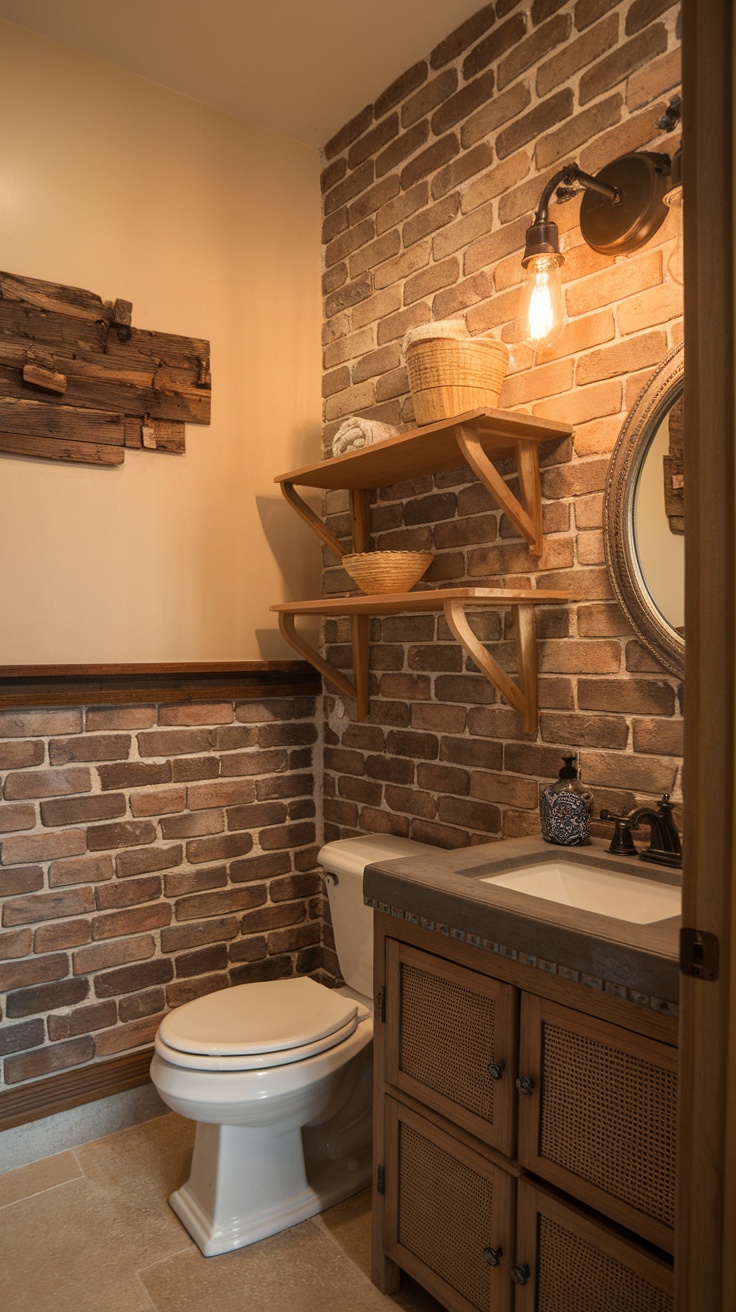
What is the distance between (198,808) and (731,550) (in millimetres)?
1952

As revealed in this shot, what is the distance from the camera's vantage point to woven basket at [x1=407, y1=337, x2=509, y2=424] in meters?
1.86

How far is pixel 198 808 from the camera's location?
2461 mm

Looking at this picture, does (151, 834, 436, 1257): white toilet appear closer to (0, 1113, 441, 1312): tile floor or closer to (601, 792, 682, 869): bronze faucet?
(0, 1113, 441, 1312): tile floor

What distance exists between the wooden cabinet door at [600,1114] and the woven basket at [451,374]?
4.07 ft

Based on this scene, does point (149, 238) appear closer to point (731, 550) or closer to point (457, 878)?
point (457, 878)

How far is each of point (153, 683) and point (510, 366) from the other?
1.27 meters

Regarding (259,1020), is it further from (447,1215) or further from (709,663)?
(709,663)

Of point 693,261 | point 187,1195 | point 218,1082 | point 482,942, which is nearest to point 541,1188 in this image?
point 482,942

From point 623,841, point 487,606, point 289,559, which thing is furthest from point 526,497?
point 289,559

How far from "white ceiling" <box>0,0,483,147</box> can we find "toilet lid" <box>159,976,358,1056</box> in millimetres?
2478

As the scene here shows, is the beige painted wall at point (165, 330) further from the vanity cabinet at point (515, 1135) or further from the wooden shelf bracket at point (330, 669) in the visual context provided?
the vanity cabinet at point (515, 1135)

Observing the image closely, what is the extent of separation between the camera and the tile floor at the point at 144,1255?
1.67 m

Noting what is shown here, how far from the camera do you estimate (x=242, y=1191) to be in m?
1.86


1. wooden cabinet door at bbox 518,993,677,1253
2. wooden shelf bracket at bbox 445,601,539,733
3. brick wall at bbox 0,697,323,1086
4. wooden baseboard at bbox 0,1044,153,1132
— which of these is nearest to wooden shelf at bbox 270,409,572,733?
wooden shelf bracket at bbox 445,601,539,733
